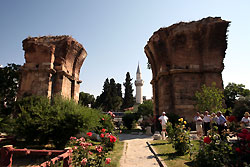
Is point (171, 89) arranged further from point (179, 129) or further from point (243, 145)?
point (243, 145)

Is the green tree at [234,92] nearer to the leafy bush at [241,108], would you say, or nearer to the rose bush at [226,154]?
the leafy bush at [241,108]

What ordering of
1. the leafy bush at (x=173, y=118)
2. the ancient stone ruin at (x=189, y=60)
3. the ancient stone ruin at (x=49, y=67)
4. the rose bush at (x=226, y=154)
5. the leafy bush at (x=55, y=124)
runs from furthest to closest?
1. the ancient stone ruin at (x=189, y=60)
2. the ancient stone ruin at (x=49, y=67)
3. the leafy bush at (x=173, y=118)
4. the leafy bush at (x=55, y=124)
5. the rose bush at (x=226, y=154)

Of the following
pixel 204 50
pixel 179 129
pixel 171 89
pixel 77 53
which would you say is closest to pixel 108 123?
pixel 179 129

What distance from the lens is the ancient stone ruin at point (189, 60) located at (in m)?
12.9

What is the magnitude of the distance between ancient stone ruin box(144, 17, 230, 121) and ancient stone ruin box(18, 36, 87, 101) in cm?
820

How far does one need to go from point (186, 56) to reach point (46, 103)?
11.6 meters

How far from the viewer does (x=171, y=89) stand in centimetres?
1341

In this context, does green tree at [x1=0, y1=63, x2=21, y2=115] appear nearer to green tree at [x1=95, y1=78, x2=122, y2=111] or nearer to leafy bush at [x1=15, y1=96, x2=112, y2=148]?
leafy bush at [x1=15, y1=96, x2=112, y2=148]

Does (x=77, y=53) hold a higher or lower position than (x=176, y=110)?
higher

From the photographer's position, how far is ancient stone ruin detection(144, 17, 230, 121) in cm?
1291

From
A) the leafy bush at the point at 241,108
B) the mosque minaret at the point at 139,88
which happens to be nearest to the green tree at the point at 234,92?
the leafy bush at the point at 241,108

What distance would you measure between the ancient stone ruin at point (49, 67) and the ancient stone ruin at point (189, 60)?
26.9 ft

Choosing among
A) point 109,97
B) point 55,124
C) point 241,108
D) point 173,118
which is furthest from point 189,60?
point 109,97

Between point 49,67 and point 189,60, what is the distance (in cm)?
1163
